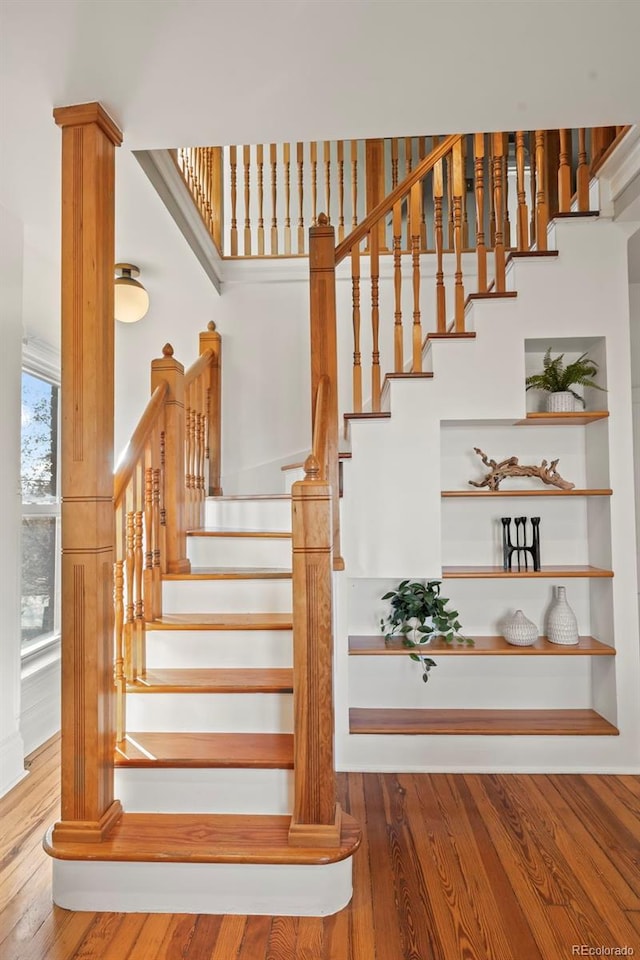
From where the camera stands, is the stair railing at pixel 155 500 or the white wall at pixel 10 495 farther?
the white wall at pixel 10 495

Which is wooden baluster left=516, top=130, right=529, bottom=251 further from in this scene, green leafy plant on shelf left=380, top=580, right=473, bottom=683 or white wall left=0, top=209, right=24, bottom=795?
white wall left=0, top=209, right=24, bottom=795

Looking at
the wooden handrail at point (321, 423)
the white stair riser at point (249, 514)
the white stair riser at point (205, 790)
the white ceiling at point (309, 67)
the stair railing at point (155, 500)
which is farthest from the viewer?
the white stair riser at point (249, 514)

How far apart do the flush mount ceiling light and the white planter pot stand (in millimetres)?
2376

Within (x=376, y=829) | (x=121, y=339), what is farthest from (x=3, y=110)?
(x=376, y=829)

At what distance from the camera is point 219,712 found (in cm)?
220

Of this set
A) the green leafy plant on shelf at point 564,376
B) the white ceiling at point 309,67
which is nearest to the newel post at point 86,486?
the white ceiling at point 309,67

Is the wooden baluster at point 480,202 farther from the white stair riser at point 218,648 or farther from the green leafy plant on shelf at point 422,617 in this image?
the white stair riser at point 218,648

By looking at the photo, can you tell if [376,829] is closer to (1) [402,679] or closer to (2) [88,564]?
(1) [402,679]

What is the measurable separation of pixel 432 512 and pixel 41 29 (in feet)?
7.29

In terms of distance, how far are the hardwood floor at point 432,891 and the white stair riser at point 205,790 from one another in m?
0.30

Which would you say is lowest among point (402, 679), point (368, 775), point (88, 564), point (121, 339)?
point (368, 775)

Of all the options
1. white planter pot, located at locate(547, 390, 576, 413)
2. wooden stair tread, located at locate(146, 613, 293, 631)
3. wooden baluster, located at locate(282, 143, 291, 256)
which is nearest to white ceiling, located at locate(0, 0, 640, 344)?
white planter pot, located at locate(547, 390, 576, 413)

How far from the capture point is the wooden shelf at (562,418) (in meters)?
2.73

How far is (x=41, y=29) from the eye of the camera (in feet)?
5.25
